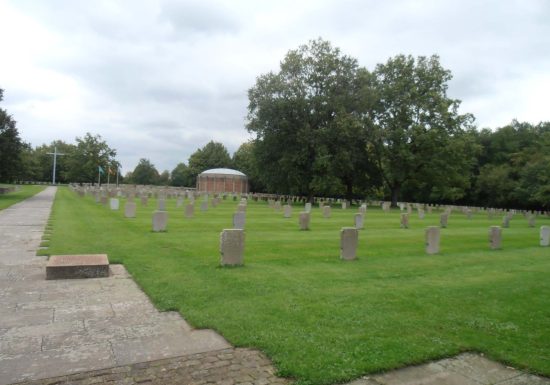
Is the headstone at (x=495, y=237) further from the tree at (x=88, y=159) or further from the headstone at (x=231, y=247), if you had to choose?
the tree at (x=88, y=159)

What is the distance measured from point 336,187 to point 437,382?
36.8 meters

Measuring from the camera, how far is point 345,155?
40.0 m

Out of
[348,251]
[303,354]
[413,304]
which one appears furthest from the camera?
[348,251]

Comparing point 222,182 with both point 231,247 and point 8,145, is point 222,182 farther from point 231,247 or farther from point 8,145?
point 231,247

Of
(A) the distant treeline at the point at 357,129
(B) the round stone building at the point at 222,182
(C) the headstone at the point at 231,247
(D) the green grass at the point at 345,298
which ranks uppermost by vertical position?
(A) the distant treeline at the point at 357,129

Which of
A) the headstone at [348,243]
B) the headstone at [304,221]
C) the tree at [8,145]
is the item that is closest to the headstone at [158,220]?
the headstone at [304,221]

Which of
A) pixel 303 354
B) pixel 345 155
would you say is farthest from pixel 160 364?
pixel 345 155

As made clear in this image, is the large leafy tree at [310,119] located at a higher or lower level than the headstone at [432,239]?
higher

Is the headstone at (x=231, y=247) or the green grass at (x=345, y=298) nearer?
the green grass at (x=345, y=298)

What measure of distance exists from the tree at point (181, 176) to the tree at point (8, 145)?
63242 mm

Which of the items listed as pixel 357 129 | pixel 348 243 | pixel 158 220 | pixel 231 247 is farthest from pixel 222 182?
pixel 231 247

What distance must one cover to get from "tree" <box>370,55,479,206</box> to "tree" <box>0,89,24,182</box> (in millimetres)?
31715

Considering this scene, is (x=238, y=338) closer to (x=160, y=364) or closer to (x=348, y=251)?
(x=160, y=364)

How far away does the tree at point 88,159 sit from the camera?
276ft
